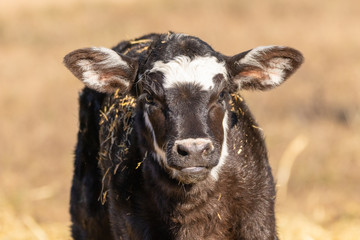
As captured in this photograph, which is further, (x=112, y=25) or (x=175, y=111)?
(x=112, y=25)

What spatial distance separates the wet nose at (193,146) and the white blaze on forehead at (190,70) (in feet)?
2.03

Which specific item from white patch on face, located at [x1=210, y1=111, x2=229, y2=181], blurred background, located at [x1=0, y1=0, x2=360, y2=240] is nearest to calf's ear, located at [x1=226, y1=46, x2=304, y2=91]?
white patch on face, located at [x1=210, y1=111, x2=229, y2=181]

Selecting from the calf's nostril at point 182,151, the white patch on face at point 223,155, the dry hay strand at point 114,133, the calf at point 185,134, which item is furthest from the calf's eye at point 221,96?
the dry hay strand at point 114,133

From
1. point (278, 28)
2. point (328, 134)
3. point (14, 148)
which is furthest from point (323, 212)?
point (278, 28)

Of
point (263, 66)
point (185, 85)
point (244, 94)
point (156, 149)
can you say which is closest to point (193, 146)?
point (185, 85)

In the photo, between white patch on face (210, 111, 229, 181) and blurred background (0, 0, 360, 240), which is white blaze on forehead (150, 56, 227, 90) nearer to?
white patch on face (210, 111, 229, 181)

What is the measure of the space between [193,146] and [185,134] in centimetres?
16

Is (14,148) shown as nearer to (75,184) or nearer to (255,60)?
(75,184)

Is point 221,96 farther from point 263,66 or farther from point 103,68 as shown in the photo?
point 103,68

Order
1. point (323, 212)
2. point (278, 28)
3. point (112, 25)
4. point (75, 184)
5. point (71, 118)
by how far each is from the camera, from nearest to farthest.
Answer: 1. point (75, 184)
2. point (323, 212)
3. point (71, 118)
4. point (278, 28)
5. point (112, 25)

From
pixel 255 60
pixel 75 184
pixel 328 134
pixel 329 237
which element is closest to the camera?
pixel 255 60

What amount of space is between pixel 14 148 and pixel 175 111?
9.98 meters

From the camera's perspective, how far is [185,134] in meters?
5.79

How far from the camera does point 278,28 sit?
23.3 meters
